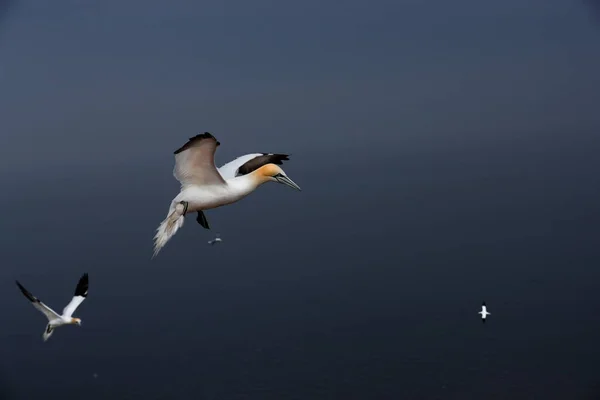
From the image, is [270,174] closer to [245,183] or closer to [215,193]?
[245,183]

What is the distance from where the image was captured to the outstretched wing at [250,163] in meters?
16.1

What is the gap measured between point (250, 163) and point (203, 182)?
1.56 meters

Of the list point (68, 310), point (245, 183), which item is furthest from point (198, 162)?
point (68, 310)

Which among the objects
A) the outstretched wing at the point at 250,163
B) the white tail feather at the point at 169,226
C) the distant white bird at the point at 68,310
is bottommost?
the white tail feather at the point at 169,226

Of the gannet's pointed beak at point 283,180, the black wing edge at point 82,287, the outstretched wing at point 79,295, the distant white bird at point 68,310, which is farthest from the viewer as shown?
the distant white bird at point 68,310

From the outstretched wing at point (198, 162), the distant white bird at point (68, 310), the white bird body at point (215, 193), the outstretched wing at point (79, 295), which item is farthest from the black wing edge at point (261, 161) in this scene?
the outstretched wing at point (79, 295)

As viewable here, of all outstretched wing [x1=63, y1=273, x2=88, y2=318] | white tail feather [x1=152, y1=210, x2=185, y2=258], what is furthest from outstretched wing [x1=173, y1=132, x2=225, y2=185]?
outstretched wing [x1=63, y1=273, x2=88, y2=318]

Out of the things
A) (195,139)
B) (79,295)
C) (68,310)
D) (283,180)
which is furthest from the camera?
(68,310)

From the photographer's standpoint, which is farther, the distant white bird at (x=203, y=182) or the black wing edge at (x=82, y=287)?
the black wing edge at (x=82, y=287)

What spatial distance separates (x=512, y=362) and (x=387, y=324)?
27.4 metres

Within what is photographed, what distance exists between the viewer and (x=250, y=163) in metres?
16.3

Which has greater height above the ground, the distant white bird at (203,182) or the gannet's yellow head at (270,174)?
the gannet's yellow head at (270,174)

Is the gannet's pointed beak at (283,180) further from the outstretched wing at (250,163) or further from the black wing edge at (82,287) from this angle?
the black wing edge at (82,287)

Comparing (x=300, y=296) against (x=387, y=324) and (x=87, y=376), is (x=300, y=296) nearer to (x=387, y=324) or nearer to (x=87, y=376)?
(x=387, y=324)
